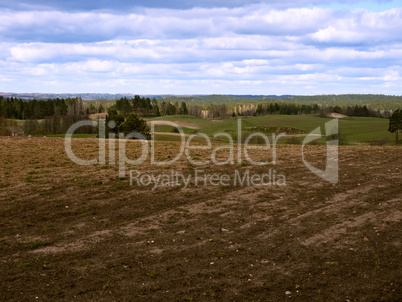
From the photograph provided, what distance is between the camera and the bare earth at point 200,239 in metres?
8.41

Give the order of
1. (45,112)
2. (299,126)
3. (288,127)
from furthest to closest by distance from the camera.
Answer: (45,112) < (299,126) < (288,127)

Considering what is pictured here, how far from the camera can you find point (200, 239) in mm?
11359

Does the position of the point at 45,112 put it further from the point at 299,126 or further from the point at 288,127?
the point at 299,126

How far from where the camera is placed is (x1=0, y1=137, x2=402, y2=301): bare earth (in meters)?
8.41

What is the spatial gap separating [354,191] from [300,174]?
4.20 m

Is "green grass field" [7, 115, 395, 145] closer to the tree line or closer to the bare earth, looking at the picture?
the tree line

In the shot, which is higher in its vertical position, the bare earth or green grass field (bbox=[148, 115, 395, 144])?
green grass field (bbox=[148, 115, 395, 144])

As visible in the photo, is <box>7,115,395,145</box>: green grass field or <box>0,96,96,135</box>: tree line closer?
<box>7,115,395,145</box>: green grass field

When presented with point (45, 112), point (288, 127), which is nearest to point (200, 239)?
point (288, 127)

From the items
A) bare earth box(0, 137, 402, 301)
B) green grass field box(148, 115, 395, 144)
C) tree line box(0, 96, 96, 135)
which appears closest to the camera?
bare earth box(0, 137, 402, 301)

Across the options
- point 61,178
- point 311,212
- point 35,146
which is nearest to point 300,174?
point 311,212

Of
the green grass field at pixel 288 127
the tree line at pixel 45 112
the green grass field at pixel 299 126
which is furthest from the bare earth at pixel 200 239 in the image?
the tree line at pixel 45 112

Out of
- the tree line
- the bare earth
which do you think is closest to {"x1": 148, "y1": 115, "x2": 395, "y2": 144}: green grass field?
the tree line

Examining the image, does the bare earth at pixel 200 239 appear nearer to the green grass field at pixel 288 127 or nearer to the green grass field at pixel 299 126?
the green grass field at pixel 288 127
